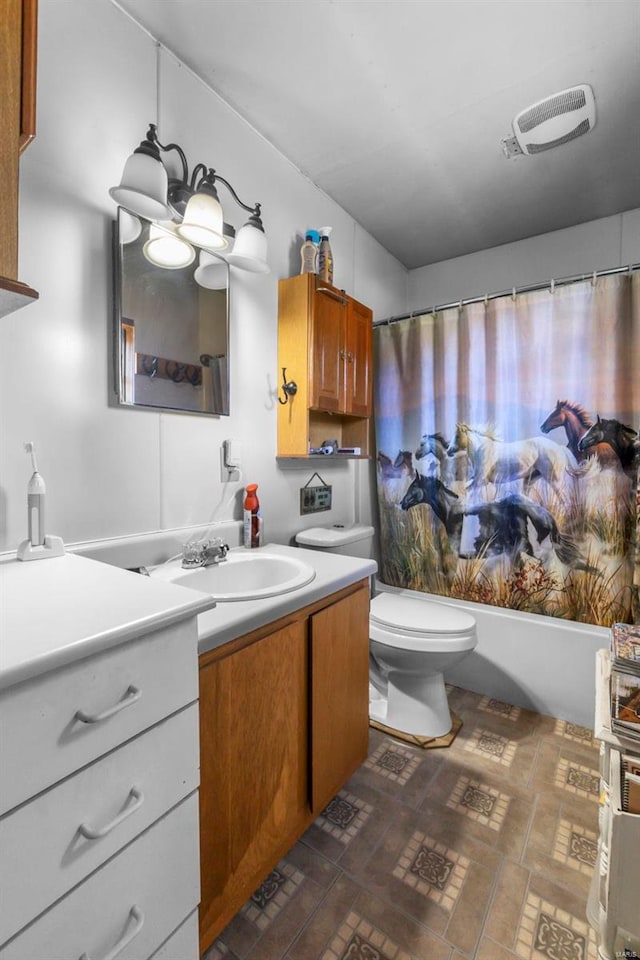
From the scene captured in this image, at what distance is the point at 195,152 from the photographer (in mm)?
1440

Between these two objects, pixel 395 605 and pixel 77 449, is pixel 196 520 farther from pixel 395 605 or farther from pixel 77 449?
pixel 395 605

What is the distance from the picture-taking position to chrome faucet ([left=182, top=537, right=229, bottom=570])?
131 cm

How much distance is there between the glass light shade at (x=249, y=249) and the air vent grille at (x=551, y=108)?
1.13m

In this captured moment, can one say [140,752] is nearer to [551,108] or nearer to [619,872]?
[619,872]

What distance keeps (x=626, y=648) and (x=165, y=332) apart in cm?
159

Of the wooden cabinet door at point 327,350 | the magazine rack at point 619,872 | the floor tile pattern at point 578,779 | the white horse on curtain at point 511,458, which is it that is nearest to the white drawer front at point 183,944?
the magazine rack at point 619,872

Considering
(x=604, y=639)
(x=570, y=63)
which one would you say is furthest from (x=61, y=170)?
(x=604, y=639)

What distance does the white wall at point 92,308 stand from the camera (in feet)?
3.42

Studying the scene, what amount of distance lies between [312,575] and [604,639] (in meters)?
1.45

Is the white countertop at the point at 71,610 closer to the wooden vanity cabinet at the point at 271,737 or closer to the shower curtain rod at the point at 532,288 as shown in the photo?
the wooden vanity cabinet at the point at 271,737

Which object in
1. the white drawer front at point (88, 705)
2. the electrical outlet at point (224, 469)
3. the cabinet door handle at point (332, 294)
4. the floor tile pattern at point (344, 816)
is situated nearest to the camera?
the white drawer front at point (88, 705)

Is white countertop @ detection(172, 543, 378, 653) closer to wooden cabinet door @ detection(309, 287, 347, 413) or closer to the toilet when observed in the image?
the toilet

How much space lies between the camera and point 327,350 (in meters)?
1.83

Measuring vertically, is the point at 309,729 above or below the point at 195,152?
below
